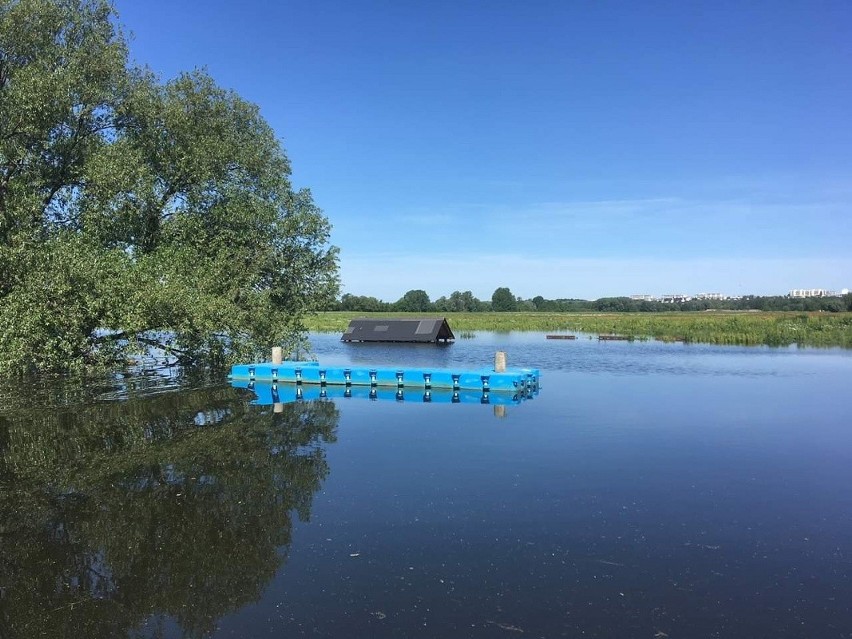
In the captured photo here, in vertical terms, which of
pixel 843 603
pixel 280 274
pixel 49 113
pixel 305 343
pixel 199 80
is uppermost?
pixel 199 80

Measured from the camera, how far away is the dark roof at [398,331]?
56625 mm

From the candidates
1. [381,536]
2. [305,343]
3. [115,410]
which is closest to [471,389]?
[305,343]

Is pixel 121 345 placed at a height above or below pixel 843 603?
above

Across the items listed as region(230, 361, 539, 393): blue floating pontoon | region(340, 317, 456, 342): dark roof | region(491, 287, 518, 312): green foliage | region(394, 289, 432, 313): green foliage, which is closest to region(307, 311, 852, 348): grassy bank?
region(340, 317, 456, 342): dark roof

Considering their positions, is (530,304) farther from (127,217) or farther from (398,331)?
(127,217)

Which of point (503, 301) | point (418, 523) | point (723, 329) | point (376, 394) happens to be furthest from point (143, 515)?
point (503, 301)

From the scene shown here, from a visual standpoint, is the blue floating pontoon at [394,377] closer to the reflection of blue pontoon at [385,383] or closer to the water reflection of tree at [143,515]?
the reflection of blue pontoon at [385,383]

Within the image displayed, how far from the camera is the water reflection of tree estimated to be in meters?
6.68

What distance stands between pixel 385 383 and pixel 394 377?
438 millimetres

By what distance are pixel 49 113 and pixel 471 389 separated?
1713 centimetres

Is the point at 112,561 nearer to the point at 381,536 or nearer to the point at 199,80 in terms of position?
the point at 381,536

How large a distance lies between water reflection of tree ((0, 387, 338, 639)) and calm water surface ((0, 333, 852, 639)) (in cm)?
4

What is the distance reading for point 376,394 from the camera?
22031 mm

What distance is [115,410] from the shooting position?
1766cm
